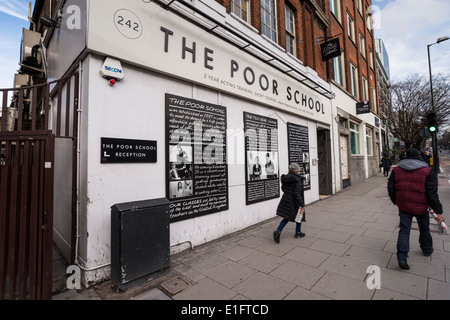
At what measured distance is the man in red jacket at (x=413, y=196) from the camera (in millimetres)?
3285

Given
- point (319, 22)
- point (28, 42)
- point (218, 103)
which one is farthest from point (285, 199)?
point (319, 22)

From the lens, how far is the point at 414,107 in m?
22.1

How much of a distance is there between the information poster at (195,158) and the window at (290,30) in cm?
560

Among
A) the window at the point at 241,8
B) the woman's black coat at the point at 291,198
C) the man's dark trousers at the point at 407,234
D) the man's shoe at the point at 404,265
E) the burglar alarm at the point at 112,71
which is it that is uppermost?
the window at the point at 241,8

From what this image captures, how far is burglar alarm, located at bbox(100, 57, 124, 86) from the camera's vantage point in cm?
332

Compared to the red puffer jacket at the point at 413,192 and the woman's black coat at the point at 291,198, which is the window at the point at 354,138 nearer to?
the woman's black coat at the point at 291,198

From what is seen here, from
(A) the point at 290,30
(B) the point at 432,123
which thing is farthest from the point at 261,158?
(B) the point at 432,123

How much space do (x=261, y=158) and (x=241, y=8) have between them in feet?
15.2

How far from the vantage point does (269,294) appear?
277cm

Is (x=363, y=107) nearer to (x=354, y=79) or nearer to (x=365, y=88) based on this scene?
(x=354, y=79)

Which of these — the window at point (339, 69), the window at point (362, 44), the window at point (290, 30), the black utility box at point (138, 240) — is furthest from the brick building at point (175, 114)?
the window at point (362, 44)

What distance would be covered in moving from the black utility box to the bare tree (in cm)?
2502

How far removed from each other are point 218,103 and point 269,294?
400 cm
